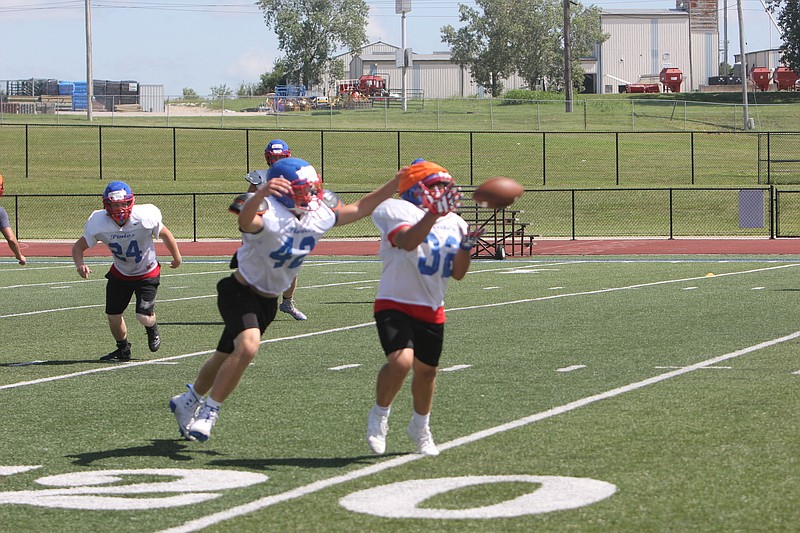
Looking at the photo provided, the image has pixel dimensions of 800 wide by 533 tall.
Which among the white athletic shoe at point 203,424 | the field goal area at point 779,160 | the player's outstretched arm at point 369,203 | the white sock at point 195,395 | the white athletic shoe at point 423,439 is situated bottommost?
the white athletic shoe at point 423,439

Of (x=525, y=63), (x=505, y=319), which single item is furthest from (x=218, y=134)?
(x=505, y=319)

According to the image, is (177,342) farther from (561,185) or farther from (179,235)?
(561,185)

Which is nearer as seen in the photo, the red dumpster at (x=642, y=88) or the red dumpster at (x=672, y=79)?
the red dumpster at (x=672, y=79)

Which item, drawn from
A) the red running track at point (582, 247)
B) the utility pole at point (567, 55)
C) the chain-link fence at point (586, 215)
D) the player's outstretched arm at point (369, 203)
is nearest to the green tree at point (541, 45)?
the utility pole at point (567, 55)

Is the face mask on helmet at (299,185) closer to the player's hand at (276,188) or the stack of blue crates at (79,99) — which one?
the player's hand at (276,188)

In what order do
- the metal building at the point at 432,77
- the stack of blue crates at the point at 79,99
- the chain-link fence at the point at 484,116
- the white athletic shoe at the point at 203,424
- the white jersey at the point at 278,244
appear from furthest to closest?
the metal building at the point at 432,77 < the stack of blue crates at the point at 79,99 < the chain-link fence at the point at 484,116 < the white jersey at the point at 278,244 < the white athletic shoe at the point at 203,424

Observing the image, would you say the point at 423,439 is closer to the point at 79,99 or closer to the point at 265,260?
the point at 265,260

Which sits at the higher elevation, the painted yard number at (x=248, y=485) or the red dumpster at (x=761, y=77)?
the red dumpster at (x=761, y=77)

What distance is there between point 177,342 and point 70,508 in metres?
6.77

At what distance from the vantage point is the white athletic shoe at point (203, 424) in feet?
23.3

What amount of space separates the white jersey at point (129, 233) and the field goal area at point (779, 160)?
3351cm

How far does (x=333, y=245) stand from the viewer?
1201 inches

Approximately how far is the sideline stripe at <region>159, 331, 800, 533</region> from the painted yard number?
27 cm

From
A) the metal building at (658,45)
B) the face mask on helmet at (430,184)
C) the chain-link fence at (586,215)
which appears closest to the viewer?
the face mask on helmet at (430,184)
